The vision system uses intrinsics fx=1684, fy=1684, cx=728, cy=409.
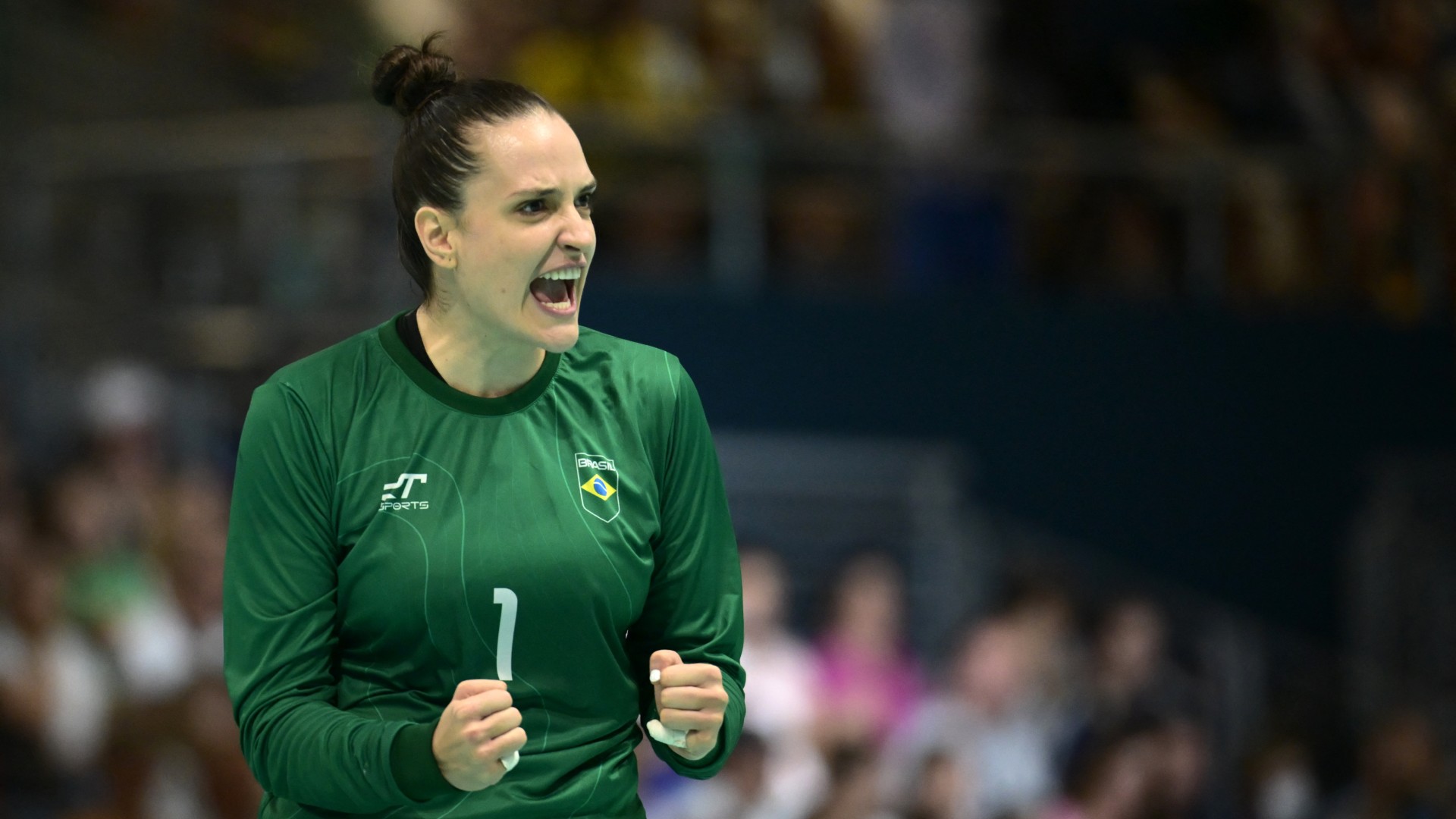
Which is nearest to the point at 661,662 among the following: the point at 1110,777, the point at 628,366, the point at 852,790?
the point at 628,366

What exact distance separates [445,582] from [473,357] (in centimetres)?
27

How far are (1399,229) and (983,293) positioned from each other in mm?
1506

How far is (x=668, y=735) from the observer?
1.78 meters

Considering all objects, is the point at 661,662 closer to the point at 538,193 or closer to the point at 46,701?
the point at 538,193

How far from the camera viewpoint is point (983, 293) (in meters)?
6.52

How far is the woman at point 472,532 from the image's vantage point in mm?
1781

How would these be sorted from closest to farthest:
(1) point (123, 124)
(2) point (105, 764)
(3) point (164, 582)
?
(2) point (105, 764) < (3) point (164, 582) < (1) point (123, 124)

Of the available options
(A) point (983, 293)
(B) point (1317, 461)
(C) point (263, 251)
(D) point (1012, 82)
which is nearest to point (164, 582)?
(C) point (263, 251)

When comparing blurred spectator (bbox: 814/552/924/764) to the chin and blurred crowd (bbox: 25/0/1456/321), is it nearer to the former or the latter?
blurred crowd (bbox: 25/0/1456/321)

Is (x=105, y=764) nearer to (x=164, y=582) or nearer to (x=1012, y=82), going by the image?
(x=164, y=582)

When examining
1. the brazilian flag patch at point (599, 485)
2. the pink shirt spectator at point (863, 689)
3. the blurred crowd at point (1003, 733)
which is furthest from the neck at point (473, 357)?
the pink shirt spectator at point (863, 689)

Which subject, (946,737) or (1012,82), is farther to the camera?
(1012,82)

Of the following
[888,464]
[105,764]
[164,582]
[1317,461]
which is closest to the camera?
[105,764]

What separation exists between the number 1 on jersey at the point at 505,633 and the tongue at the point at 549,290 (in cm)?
32
